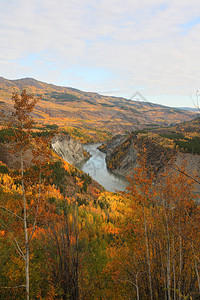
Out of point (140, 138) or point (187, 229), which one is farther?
point (140, 138)

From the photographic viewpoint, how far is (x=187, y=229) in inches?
344

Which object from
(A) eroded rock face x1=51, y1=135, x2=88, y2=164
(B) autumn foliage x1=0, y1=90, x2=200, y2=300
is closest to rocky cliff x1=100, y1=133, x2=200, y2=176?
(A) eroded rock face x1=51, y1=135, x2=88, y2=164

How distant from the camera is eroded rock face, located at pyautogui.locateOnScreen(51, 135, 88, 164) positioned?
76.1m

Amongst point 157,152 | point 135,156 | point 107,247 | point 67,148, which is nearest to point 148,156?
point 157,152

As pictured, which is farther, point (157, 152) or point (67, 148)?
point (67, 148)

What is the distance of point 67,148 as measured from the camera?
279 feet

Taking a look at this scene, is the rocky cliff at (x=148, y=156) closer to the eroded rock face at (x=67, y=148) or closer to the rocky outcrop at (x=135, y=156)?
the rocky outcrop at (x=135, y=156)

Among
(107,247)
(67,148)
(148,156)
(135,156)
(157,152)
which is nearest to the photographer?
(107,247)

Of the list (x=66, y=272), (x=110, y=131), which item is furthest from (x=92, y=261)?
(x=110, y=131)

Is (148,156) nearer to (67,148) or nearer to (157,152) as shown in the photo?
(157,152)

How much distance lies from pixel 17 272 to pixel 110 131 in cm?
17439

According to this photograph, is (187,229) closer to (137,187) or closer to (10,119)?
(137,187)

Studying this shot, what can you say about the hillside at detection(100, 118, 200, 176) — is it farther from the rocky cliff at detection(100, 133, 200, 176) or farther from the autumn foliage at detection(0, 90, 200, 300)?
the autumn foliage at detection(0, 90, 200, 300)

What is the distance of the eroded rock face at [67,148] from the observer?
7606 centimetres
